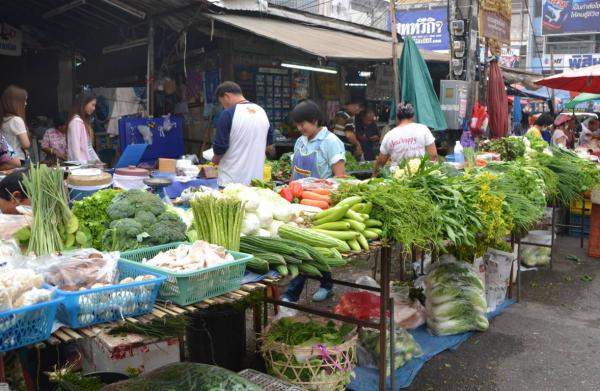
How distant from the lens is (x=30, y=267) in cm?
223

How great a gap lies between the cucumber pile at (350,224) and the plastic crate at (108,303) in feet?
3.92

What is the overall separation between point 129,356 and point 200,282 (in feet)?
4.15

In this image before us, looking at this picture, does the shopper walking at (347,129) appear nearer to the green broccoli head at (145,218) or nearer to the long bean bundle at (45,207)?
the green broccoli head at (145,218)

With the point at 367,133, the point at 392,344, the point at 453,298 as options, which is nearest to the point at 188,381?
the point at 392,344

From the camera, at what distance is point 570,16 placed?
106 feet

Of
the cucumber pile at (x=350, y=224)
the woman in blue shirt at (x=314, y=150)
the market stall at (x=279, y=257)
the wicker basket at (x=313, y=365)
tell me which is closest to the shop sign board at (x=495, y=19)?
the market stall at (x=279, y=257)

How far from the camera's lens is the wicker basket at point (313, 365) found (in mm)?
3441

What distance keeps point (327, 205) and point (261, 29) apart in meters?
4.73

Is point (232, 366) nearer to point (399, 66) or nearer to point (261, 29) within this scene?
point (261, 29)

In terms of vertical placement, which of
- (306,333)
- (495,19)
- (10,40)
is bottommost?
(306,333)

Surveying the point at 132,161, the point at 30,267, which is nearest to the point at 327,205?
the point at 30,267

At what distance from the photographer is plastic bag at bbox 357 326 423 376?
416cm

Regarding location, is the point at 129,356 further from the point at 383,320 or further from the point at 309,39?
the point at 309,39

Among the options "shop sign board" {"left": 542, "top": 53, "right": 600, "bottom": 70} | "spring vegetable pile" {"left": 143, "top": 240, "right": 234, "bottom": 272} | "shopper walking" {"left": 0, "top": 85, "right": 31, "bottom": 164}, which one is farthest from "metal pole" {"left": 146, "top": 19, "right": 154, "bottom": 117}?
"shop sign board" {"left": 542, "top": 53, "right": 600, "bottom": 70}
